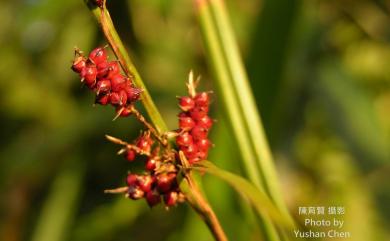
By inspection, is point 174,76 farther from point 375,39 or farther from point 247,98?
point 247,98

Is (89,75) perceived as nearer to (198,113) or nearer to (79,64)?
(79,64)

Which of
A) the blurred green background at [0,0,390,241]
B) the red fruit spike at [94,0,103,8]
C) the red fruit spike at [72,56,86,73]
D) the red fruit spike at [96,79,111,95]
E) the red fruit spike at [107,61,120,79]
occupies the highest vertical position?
the red fruit spike at [94,0,103,8]

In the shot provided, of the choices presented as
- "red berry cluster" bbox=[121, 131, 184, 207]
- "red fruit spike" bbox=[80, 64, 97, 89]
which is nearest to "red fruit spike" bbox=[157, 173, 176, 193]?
"red berry cluster" bbox=[121, 131, 184, 207]

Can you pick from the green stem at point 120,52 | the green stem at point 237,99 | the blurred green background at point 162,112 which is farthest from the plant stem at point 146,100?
the blurred green background at point 162,112

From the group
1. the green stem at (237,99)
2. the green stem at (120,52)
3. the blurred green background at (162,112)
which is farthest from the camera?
the blurred green background at (162,112)

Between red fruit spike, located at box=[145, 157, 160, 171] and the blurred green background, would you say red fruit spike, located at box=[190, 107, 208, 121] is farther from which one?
the blurred green background

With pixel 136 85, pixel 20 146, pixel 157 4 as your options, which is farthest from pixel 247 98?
pixel 20 146

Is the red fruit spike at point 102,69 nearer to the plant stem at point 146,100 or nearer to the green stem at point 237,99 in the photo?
the plant stem at point 146,100
